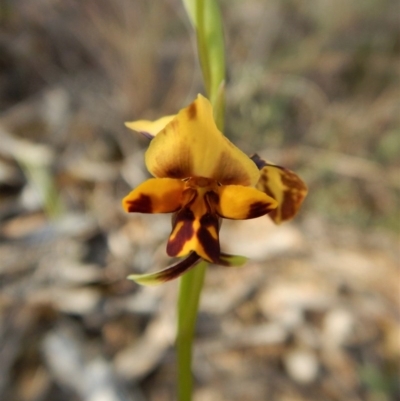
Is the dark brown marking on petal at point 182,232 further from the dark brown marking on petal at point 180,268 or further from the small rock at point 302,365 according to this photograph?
the small rock at point 302,365

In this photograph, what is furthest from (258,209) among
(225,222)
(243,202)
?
(225,222)

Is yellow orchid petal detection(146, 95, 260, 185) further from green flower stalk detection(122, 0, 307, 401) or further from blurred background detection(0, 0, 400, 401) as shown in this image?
blurred background detection(0, 0, 400, 401)

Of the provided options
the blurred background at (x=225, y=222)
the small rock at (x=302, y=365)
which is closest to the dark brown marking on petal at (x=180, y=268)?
the blurred background at (x=225, y=222)

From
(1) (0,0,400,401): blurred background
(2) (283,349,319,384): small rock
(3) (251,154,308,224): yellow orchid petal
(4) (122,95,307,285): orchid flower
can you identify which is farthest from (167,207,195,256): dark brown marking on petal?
(2) (283,349,319,384): small rock

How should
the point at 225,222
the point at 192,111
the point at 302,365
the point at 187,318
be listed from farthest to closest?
1. the point at 225,222
2. the point at 302,365
3. the point at 187,318
4. the point at 192,111

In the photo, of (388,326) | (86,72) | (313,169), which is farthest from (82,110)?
(388,326)

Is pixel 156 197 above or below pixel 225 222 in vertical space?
below

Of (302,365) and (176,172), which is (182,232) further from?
(302,365)
